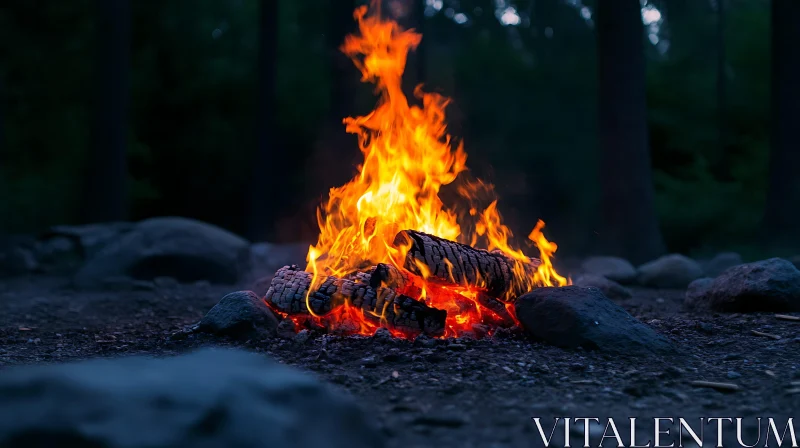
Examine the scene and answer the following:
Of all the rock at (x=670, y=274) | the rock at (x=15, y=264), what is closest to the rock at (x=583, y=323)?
the rock at (x=670, y=274)

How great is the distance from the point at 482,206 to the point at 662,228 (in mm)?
3480

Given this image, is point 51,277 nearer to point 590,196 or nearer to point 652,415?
point 652,415

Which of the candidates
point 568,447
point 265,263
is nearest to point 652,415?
point 568,447

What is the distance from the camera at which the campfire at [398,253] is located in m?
5.22

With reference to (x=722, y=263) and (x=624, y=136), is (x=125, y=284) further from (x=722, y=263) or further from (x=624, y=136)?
(x=722, y=263)

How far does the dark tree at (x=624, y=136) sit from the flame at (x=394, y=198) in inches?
189

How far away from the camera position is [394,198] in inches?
240

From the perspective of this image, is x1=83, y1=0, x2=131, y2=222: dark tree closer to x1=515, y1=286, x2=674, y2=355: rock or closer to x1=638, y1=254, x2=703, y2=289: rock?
x1=638, y1=254, x2=703, y2=289: rock

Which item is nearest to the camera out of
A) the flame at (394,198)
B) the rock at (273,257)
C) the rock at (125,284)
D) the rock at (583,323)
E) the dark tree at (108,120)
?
the rock at (583,323)

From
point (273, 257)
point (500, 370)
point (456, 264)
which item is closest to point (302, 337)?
point (456, 264)

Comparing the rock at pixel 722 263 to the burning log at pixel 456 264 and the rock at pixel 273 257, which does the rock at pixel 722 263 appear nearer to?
the rock at pixel 273 257

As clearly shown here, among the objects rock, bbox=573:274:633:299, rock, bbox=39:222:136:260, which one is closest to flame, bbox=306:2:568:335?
rock, bbox=573:274:633:299

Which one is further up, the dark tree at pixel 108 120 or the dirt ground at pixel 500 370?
the dark tree at pixel 108 120

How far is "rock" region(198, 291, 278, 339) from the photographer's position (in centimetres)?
523
